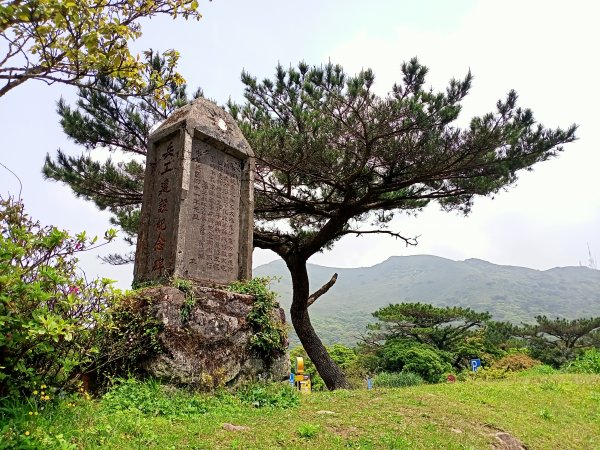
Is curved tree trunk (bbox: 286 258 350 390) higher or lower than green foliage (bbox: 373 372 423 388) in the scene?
higher

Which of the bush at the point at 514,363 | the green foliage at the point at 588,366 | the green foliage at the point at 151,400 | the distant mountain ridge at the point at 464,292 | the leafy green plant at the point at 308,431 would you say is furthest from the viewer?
the distant mountain ridge at the point at 464,292

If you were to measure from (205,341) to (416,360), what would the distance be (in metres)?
10.1

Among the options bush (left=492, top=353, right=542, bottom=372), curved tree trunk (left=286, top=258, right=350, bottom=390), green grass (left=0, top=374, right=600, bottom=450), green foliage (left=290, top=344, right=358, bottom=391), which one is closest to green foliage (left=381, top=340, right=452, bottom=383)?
green foliage (left=290, top=344, right=358, bottom=391)

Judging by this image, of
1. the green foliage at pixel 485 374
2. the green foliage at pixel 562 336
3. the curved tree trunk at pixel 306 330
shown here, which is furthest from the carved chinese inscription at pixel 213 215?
the green foliage at pixel 562 336

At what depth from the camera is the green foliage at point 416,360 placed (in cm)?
1339

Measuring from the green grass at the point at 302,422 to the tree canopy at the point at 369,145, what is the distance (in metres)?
4.51

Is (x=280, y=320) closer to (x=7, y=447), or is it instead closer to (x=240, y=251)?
(x=240, y=251)

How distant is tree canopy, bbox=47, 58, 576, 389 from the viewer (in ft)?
26.5

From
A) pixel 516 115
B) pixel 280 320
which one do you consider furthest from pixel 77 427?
pixel 516 115

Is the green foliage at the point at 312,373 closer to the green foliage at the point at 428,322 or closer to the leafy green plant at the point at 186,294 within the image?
the green foliage at the point at 428,322

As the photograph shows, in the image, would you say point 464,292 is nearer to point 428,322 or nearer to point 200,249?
point 428,322

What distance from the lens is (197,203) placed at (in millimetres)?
5844

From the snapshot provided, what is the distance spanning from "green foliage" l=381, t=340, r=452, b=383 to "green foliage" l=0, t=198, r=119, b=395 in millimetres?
11547

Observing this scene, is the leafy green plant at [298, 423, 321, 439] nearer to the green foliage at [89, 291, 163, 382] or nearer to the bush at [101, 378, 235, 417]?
the bush at [101, 378, 235, 417]
